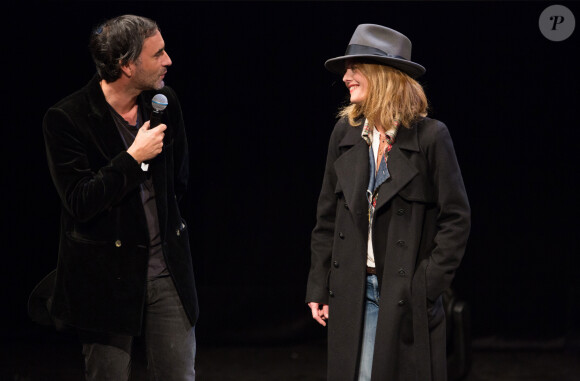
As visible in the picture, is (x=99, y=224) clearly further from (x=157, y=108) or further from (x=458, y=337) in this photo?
(x=458, y=337)

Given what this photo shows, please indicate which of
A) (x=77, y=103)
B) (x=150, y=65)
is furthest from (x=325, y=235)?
(x=77, y=103)

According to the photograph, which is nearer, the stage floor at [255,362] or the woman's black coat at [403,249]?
the woman's black coat at [403,249]

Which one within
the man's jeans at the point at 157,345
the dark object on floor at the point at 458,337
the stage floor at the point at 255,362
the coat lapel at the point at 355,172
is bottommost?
the stage floor at the point at 255,362

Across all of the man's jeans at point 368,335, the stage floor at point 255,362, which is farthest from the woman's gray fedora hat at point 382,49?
the stage floor at point 255,362

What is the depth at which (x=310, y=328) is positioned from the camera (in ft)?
16.1

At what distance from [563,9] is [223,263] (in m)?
2.34

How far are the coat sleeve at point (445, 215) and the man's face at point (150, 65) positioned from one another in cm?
86

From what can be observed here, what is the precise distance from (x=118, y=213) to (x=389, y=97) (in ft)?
2.93

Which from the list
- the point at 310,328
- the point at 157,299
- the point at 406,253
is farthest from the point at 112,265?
the point at 310,328

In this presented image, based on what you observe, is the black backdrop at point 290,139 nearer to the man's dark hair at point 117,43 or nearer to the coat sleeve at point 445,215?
the man's dark hair at point 117,43

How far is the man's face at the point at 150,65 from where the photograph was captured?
2.54 m

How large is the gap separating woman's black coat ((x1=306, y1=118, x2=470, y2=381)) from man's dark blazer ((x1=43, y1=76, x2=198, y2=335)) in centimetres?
54

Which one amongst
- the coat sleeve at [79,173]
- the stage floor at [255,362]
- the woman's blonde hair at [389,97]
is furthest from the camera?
Result: the stage floor at [255,362]

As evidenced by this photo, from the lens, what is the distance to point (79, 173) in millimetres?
2449
